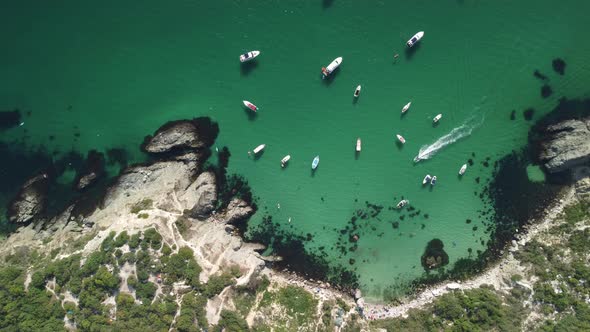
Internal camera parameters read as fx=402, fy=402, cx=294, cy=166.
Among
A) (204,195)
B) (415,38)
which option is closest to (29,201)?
(204,195)

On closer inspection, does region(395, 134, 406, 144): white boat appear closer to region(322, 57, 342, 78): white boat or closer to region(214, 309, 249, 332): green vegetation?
region(322, 57, 342, 78): white boat

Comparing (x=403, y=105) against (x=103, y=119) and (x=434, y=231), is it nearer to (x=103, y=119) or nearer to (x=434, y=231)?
(x=434, y=231)

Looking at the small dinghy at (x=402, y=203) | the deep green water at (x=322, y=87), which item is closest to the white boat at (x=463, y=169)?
the deep green water at (x=322, y=87)

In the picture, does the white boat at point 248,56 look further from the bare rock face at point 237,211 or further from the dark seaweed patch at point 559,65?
the dark seaweed patch at point 559,65

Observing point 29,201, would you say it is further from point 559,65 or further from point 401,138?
point 559,65

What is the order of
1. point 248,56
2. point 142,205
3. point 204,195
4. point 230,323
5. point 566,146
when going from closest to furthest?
point 230,323
point 566,146
point 142,205
point 204,195
point 248,56
